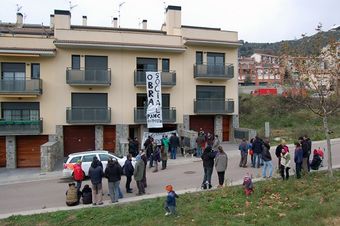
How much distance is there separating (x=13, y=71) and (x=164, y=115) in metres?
12.3

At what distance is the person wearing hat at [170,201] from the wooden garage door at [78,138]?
710 inches

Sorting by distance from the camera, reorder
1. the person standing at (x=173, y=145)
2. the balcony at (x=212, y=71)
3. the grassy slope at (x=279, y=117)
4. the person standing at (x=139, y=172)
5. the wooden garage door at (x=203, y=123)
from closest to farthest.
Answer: the person standing at (x=139, y=172) → the person standing at (x=173, y=145) → the balcony at (x=212, y=71) → the wooden garage door at (x=203, y=123) → the grassy slope at (x=279, y=117)

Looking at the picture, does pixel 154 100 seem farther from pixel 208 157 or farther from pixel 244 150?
pixel 208 157

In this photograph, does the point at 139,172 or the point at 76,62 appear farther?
the point at 76,62

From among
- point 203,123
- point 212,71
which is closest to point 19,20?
point 212,71

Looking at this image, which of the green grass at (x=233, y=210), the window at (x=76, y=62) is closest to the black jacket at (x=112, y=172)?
the green grass at (x=233, y=210)

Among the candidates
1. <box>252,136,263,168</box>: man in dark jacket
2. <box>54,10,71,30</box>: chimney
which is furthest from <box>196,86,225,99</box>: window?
<box>252,136,263,168</box>: man in dark jacket

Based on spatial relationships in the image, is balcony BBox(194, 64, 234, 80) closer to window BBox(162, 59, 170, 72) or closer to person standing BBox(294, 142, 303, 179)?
window BBox(162, 59, 170, 72)

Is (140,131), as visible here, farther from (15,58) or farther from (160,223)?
(160,223)

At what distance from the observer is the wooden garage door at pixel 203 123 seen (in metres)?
30.3

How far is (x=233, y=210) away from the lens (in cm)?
1064

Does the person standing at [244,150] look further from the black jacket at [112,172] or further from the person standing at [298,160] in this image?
the black jacket at [112,172]

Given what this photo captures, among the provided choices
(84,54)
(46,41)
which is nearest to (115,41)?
(84,54)

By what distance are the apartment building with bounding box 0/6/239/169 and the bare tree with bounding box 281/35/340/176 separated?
12.9m
